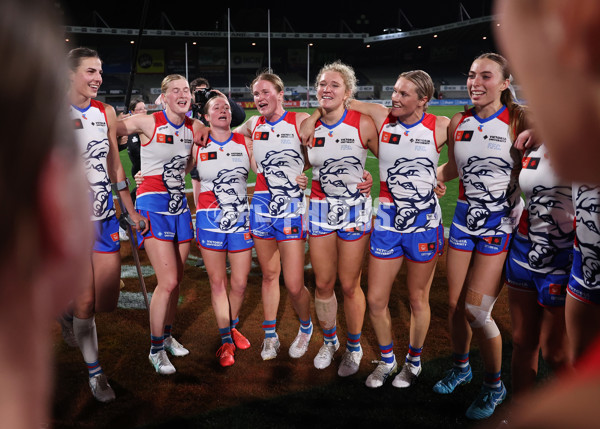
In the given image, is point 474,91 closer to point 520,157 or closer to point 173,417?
point 520,157

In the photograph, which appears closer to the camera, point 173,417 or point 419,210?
point 173,417

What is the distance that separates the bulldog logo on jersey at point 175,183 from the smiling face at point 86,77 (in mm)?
866

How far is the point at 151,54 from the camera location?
43.0 meters

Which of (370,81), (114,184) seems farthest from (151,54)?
(114,184)

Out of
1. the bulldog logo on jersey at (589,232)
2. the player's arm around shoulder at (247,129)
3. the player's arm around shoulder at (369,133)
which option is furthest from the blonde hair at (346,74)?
the bulldog logo on jersey at (589,232)

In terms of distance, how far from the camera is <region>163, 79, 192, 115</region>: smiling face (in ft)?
13.7

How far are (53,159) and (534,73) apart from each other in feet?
1.55

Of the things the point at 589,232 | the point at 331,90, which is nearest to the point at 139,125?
the point at 331,90

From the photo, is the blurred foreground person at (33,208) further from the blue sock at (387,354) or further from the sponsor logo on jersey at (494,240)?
the blue sock at (387,354)

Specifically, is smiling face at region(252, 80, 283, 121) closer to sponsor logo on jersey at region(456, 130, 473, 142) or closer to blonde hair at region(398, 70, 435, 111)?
blonde hair at region(398, 70, 435, 111)

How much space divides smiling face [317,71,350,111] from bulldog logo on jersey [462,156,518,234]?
4.01ft

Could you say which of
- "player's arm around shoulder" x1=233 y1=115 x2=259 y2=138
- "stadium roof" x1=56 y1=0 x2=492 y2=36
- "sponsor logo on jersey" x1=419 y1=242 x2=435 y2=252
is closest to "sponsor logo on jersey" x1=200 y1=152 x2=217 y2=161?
"player's arm around shoulder" x1=233 y1=115 x2=259 y2=138

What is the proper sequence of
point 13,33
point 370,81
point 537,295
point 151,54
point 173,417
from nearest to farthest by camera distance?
point 13,33, point 537,295, point 173,417, point 151,54, point 370,81

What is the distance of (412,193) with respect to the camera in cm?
367
